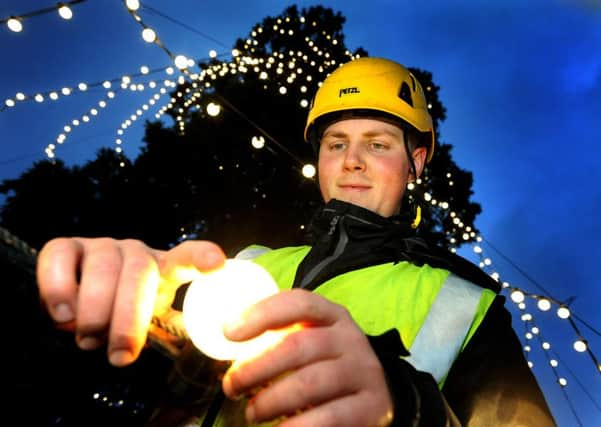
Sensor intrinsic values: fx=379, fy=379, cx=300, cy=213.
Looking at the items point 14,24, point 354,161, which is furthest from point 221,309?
point 14,24

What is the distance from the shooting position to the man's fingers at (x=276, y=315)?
2.35 ft

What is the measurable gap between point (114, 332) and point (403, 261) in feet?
5.60

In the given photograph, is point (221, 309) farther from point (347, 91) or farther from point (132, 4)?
point (132, 4)

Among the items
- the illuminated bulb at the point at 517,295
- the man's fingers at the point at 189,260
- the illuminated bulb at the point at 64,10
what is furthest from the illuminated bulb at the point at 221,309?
the illuminated bulb at the point at 517,295

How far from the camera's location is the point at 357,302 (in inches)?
74.9

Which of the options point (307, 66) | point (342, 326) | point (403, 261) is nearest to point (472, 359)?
point (403, 261)

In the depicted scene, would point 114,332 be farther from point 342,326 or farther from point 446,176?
point 446,176

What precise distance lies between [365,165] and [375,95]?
79cm

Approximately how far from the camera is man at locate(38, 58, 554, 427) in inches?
29.0

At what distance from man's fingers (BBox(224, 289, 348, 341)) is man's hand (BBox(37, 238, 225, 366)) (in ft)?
0.58

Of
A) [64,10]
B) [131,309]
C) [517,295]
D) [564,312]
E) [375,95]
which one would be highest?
Result: [64,10]

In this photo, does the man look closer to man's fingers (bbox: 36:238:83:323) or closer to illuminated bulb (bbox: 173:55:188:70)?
man's fingers (bbox: 36:238:83:323)

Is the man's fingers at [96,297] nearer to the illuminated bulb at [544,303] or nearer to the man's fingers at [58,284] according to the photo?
the man's fingers at [58,284]

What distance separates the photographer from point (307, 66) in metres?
15.5
